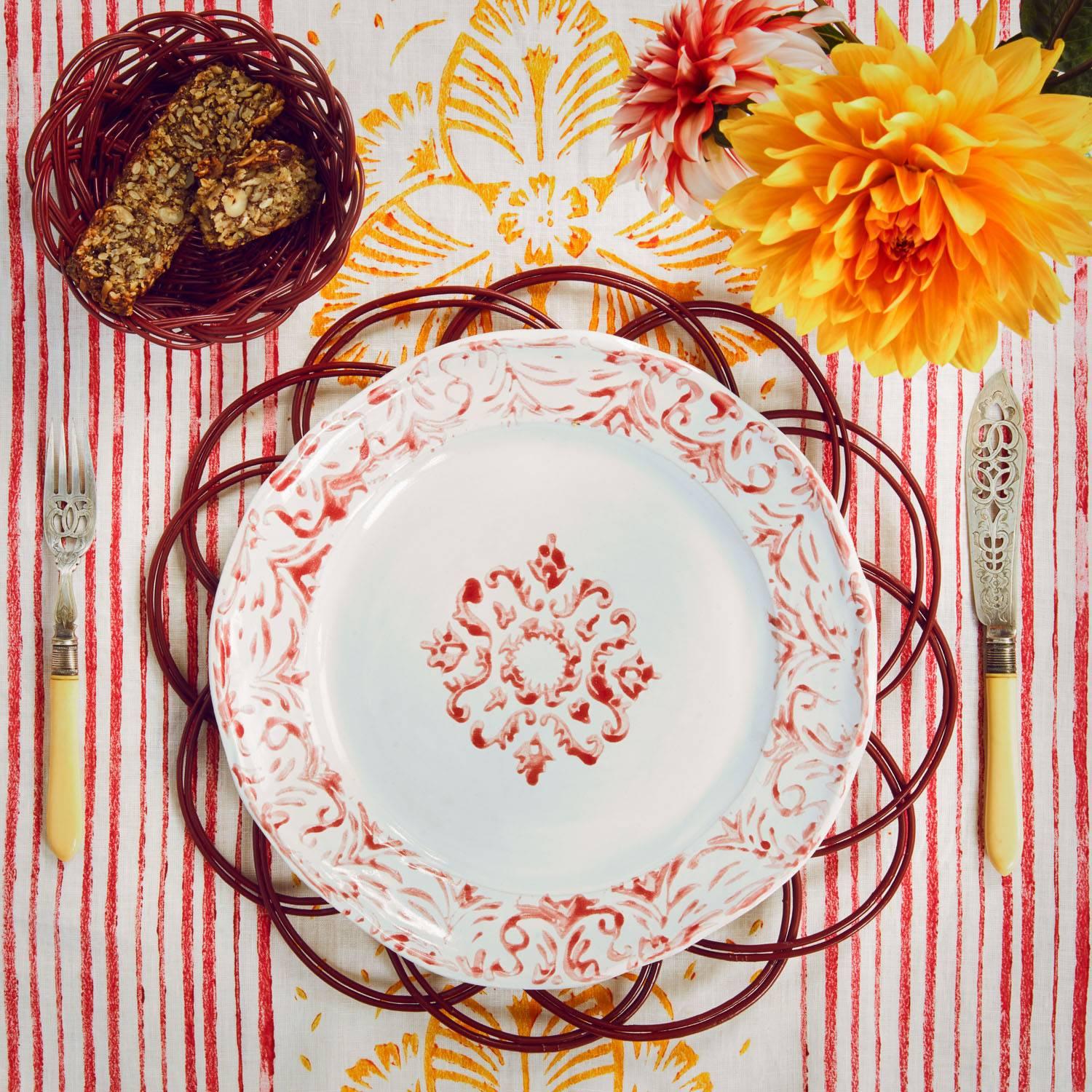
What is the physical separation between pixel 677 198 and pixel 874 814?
0.56m

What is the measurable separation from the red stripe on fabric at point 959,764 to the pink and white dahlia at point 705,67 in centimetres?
43

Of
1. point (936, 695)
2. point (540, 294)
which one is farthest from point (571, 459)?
point (936, 695)

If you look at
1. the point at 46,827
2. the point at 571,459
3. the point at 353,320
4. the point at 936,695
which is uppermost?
the point at 353,320

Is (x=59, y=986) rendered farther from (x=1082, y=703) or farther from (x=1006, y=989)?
(x=1082, y=703)

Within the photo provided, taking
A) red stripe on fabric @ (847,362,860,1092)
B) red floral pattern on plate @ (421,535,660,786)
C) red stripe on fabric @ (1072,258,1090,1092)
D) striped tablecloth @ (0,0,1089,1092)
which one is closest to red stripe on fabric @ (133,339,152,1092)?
striped tablecloth @ (0,0,1089,1092)

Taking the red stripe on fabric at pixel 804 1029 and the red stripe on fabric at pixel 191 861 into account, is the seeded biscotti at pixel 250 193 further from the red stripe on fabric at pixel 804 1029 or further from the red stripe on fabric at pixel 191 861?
the red stripe on fabric at pixel 804 1029

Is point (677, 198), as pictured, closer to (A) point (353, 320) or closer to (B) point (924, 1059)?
(A) point (353, 320)

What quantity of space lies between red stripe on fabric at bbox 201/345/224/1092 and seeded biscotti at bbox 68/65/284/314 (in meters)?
0.12

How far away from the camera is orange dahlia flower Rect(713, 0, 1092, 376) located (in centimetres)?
38

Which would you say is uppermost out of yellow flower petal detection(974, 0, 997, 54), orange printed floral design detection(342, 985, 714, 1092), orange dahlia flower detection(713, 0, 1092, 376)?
yellow flower petal detection(974, 0, 997, 54)

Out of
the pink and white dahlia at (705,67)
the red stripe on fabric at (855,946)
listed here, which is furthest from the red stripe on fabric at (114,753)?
the red stripe on fabric at (855,946)

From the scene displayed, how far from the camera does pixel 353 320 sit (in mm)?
785

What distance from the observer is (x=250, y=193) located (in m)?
0.67

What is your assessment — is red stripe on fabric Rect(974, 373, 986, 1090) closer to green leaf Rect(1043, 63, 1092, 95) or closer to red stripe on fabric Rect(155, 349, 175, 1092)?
green leaf Rect(1043, 63, 1092, 95)
